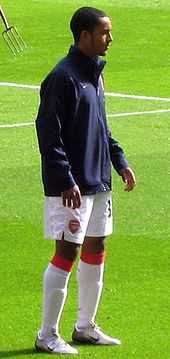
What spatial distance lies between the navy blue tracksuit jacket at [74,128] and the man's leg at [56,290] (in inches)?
15.6

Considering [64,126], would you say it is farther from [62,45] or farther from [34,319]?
[62,45]

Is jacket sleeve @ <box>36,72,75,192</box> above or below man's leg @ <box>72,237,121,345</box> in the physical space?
above

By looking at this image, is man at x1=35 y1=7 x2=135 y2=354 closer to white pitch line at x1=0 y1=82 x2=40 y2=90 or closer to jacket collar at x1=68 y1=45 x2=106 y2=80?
jacket collar at x1=68 y1=45 x2=106 y2=80

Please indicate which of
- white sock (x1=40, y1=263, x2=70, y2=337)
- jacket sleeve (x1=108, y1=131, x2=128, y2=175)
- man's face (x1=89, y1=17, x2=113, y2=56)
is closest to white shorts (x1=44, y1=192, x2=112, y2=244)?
white sock (x1=40, y1=263, x2=70, y2=337)

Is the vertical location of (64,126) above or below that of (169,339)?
above

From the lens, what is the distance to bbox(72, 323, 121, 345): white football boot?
896 centimetres

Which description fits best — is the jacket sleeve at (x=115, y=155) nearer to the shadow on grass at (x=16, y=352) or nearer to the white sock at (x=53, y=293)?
the white sock at (x=53, y=293)

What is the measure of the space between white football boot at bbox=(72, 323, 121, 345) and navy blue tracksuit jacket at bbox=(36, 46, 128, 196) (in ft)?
3.18

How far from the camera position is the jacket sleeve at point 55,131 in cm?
839

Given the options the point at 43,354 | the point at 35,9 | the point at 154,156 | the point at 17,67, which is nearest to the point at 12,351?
the point at 43,354

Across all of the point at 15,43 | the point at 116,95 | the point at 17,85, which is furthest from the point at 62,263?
the point at 15,43

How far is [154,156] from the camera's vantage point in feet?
52.0

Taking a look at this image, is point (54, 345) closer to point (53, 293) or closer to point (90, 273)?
point (53, 293)

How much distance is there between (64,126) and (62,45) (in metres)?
19.2
